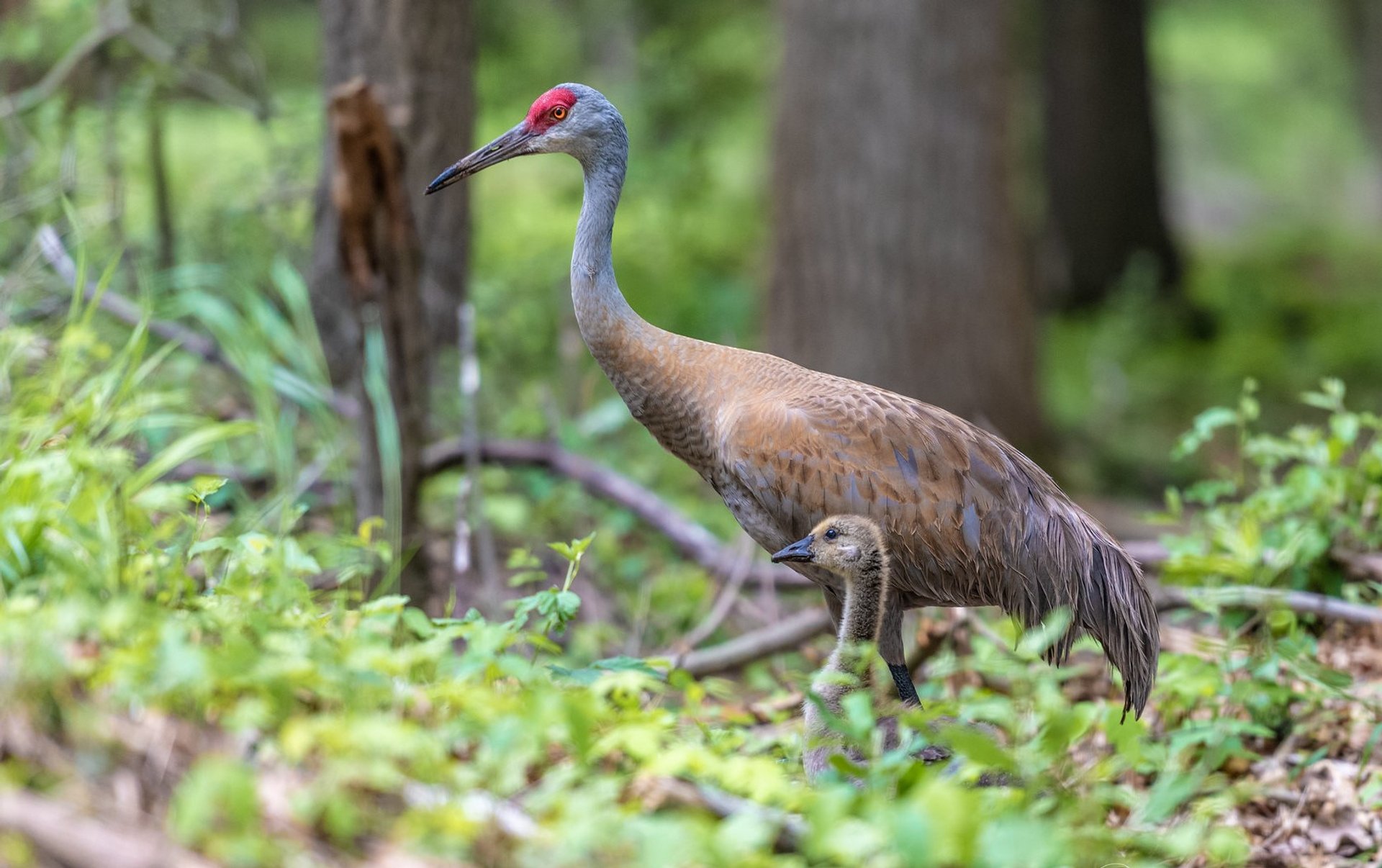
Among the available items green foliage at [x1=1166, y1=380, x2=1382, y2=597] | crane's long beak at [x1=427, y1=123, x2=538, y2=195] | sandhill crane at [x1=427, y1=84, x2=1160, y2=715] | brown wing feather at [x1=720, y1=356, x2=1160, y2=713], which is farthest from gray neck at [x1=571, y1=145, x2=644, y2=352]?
green foliage at [x1=1166, y1=380, x2=1382, y2=597]

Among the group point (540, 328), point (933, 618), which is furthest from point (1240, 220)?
point (933, 618)

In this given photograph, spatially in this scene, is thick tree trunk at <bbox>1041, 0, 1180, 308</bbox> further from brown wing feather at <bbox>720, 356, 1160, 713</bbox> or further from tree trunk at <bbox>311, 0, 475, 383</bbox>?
brown wing feather at <bbox>720, 356, 1160, 713</bbox>

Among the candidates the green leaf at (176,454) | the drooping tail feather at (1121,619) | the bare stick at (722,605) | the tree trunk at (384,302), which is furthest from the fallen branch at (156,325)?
the drooping tail feather at (1121,619)

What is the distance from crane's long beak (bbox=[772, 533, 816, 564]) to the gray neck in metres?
0.89

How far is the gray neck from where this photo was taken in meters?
3.78

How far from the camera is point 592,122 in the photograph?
154 inches

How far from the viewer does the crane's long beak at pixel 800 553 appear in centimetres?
331

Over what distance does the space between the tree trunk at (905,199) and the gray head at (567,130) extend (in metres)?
4.48

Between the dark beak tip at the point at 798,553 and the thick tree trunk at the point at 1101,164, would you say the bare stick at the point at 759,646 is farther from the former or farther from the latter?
the thick tree trunk at the point at 1101,164

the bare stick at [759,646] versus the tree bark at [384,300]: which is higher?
the tree bark at [384,300]

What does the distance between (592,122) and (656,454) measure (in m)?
3.63

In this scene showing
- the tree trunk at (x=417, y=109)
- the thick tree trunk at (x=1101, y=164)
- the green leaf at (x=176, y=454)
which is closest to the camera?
the green leaf at (x=176, y=454)

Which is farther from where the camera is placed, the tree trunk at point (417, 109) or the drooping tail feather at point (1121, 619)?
the tree trunk at point (417, 109)

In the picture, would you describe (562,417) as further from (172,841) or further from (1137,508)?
(172,841)
